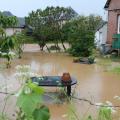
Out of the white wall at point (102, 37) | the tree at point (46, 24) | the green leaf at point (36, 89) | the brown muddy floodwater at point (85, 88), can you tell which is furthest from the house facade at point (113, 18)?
the green leaf at point (36, 89)

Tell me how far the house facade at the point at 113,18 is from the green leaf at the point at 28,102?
88.1ft

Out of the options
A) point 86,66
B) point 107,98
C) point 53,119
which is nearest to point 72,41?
point 86,66

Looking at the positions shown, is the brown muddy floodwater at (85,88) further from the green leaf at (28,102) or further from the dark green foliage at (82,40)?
the dark green foliage at (82,40)

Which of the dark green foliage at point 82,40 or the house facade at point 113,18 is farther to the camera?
the house facade at point 113,18

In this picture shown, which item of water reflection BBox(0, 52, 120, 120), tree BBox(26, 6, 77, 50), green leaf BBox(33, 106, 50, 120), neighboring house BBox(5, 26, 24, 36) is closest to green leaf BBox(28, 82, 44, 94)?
green leaf BBox(33, 106, 50, 120)

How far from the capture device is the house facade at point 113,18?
29.2 metres

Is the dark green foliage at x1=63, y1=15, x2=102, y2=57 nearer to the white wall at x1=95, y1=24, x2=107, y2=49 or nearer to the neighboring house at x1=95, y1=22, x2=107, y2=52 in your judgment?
the neighboring house at x1=95, y1=22, x2=107, y2=52

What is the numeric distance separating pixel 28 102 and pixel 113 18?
91.2ft

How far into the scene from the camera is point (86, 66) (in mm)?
22078

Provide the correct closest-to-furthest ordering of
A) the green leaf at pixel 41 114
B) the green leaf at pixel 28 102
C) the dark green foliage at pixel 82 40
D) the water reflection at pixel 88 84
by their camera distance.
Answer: the green leaf at pixel 28 102
the green leaf at pixel 41 114
the water reflection at pixel 88 84
the dark green foliage at pixel 82 40

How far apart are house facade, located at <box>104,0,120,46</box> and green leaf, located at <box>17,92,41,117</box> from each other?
26.9m

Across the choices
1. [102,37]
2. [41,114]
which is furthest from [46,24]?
[41,114]

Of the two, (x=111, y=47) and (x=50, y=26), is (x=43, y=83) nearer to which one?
(x=111, y=47)

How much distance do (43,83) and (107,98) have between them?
202 centimetres
